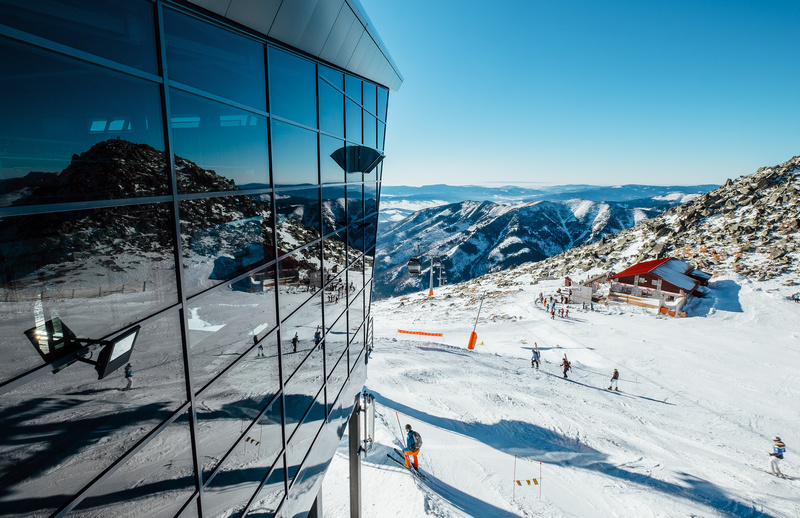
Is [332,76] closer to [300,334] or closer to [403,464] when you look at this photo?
[300,334]

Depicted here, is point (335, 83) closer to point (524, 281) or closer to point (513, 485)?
point (513, 485)

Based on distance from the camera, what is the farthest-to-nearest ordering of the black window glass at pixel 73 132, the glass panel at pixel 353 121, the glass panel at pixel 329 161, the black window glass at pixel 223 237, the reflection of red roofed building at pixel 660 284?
the reflection of red roofed building at pixel 660 284 → the glass panel at pixel 353 121 → the glass panel at pixel 329 161 → the black window glass at pixel 223 237 → the black window glass at pixel 73 132

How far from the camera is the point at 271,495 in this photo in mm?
5688

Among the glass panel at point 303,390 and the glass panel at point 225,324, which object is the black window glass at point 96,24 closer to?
the glass panel at point 225,324

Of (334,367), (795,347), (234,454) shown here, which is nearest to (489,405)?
(334,367)

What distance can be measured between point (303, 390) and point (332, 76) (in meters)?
6.13

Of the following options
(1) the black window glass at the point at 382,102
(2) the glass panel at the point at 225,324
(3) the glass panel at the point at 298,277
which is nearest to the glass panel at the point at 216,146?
(2) the glass panel at the point at 225,324

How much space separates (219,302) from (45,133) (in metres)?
2.31

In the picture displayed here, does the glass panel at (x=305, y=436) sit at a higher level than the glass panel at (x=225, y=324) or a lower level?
lower

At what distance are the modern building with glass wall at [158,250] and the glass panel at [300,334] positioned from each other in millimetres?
45

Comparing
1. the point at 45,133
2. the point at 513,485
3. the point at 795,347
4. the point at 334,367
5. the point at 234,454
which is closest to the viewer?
the point at 45,133

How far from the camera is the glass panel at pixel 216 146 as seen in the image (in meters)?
3.43

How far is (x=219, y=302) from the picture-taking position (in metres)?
4.17

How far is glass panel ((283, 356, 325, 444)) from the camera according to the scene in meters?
6.05
